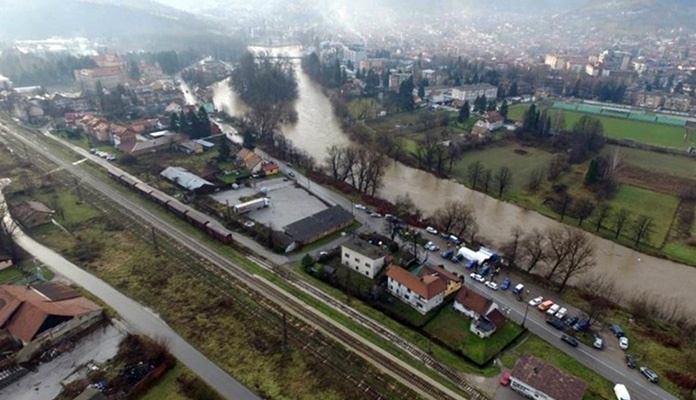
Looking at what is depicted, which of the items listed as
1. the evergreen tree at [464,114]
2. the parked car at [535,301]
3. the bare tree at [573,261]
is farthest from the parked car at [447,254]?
the evergreen tree at [464,114]

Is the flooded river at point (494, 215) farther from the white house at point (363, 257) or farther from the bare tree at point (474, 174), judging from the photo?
the white house at point (363, 257)

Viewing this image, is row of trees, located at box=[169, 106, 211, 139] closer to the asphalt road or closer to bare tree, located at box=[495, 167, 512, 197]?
the asphalt road

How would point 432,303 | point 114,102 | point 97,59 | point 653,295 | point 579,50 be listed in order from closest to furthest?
point 432,303 → point 653,295 → point 114,102 → point 97,59 → point 579,50

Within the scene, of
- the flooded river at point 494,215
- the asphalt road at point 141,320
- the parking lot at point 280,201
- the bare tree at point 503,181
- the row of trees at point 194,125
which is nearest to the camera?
the asphalt road at point 141,320

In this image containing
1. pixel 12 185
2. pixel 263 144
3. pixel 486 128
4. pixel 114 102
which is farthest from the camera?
pixel 114 102

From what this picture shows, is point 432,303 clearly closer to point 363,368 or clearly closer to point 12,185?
point 363,368

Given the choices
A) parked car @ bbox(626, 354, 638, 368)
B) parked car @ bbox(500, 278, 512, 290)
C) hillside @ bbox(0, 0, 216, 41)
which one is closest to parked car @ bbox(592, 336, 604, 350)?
parked car @ bbox(626, 354, 638, 368)

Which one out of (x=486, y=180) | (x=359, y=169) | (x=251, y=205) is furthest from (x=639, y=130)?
(x=251, y=205)

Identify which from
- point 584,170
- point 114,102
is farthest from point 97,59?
point 584,170
